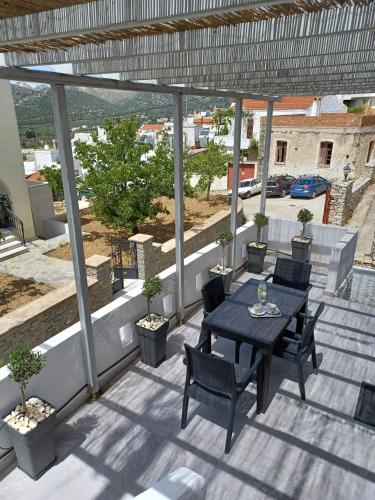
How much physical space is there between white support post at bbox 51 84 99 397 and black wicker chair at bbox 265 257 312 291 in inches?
109

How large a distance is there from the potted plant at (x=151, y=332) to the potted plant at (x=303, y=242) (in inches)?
162

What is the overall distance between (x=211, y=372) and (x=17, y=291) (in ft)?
19.7

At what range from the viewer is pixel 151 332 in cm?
458

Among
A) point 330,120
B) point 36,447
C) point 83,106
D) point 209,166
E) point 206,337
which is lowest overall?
point 36,447

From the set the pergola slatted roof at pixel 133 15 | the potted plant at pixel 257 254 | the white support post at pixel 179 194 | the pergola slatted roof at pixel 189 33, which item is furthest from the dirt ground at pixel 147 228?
the pergola slatted roof at pixel 133 15

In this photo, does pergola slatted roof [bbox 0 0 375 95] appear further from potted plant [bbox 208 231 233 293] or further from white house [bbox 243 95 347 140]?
white house [bbox 243 95 347 140]

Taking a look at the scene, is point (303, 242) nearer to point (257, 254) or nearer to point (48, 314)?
point (257, 254)

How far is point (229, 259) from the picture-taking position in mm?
7203

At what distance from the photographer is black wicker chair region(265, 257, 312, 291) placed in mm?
5395

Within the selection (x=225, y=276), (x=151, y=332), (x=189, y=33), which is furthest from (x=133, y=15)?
(x=225, y=276)

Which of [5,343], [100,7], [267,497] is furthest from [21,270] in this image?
[100,7]

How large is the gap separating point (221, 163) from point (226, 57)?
11756 mm

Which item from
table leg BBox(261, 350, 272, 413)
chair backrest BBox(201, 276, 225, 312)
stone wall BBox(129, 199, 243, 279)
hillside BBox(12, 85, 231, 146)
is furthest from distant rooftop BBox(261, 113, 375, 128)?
hillside BBox(12, 85, 231, 146)

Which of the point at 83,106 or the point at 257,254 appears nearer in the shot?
the point at 257,254
